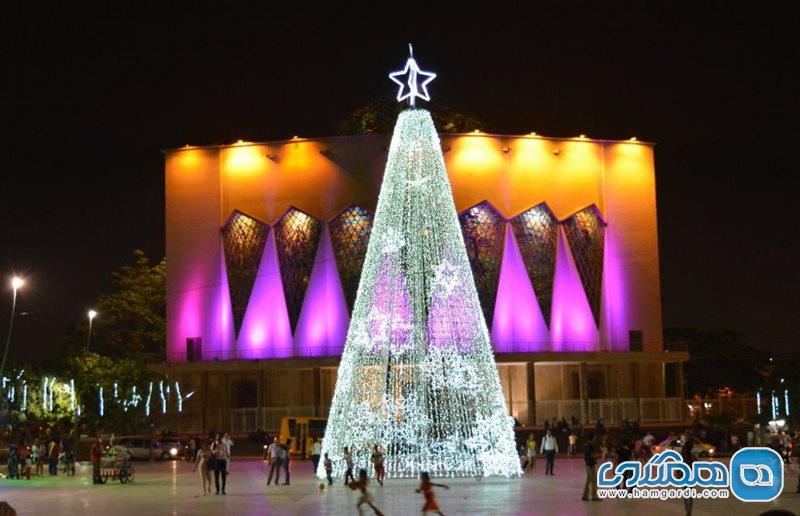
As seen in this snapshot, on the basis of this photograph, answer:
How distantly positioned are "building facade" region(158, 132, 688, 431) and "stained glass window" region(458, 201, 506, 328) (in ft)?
0.20

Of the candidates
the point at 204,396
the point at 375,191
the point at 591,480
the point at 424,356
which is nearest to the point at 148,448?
the point at 204,396

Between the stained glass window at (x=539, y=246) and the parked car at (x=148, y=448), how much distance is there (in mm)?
17324

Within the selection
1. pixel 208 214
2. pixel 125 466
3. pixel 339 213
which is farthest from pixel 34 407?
pixel 125 466

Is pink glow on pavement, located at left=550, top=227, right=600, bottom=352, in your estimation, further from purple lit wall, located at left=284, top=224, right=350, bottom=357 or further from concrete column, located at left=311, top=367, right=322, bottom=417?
concrete column, located at left=311, top=367, right=322, bottom=417

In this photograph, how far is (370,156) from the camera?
59.8 metres

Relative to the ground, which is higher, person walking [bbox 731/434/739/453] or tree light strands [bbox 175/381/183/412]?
tree light strands [bbox 175/381/183/412]

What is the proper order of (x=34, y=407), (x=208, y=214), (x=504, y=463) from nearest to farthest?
(x=504, y=463), (x=34, y=407), (x=208, y=214)

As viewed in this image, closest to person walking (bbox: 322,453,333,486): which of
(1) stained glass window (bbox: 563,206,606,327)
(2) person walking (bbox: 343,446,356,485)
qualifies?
(2) person walking (bbox: 343,446,356,485)

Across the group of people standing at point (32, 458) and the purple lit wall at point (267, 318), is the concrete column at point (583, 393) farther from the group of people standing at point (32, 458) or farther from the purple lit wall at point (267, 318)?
the group of people standing at point (32, 458)

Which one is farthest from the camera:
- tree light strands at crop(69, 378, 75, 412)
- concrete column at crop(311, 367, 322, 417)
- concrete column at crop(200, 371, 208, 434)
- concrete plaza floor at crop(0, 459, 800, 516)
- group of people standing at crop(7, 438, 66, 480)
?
concrete column at crop(200, 371, 208, 434)

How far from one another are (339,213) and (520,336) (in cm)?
952

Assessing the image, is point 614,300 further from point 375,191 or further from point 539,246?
point 375,191

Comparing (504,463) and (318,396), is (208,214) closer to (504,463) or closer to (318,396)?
(318,396)

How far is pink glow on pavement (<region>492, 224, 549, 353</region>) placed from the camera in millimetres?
58812
